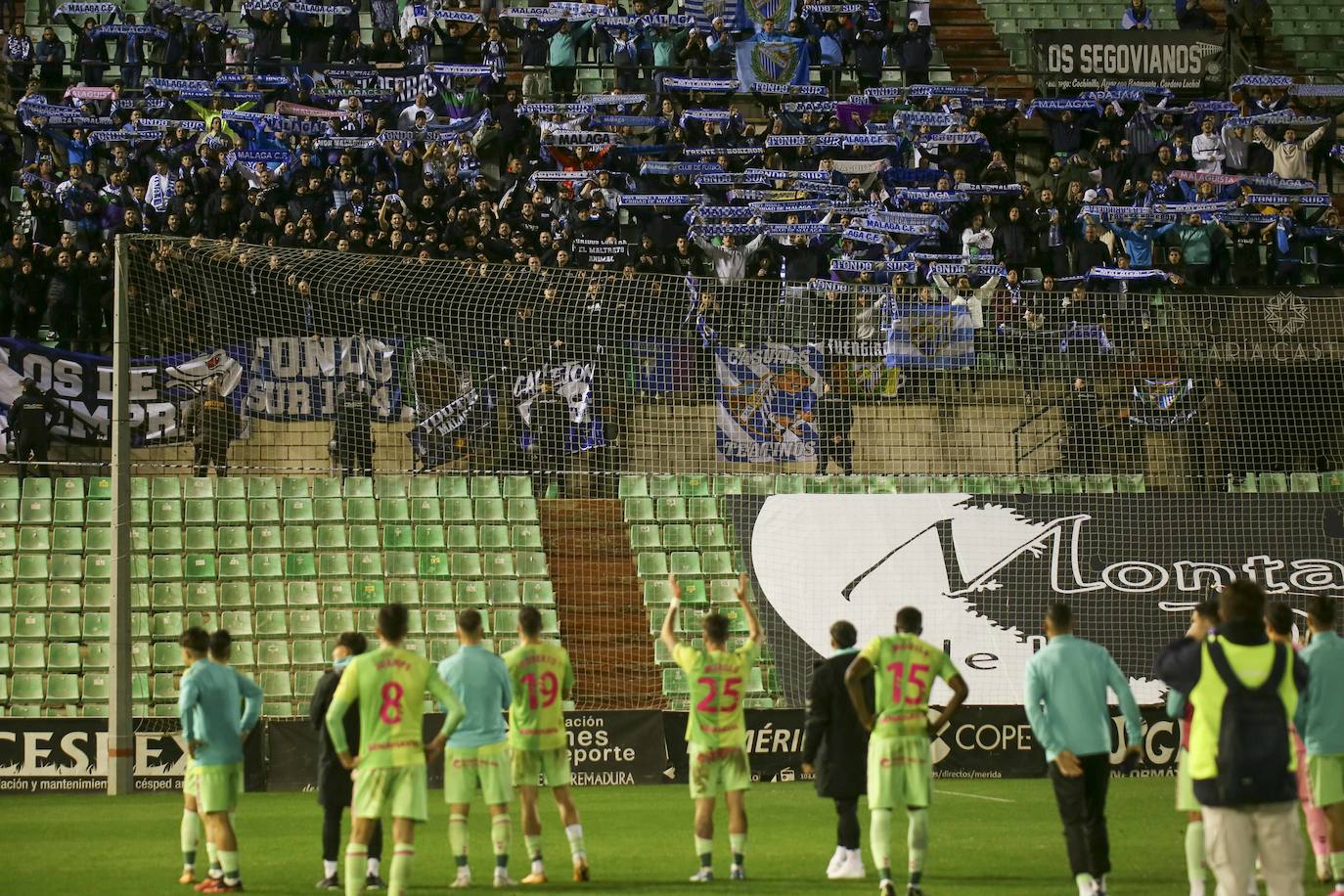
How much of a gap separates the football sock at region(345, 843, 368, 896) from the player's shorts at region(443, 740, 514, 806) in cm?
178

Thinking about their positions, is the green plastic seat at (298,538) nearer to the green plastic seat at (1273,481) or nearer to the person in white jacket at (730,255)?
the person in white jacket at (730,255)

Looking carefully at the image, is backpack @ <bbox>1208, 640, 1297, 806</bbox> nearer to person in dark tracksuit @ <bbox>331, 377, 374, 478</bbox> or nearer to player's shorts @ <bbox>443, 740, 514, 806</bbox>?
player's shorts @ <bbox>443, 740, 514, 806</bbox>

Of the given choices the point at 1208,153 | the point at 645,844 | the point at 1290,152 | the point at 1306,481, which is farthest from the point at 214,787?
the point at 1290,152

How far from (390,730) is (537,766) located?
2146mm

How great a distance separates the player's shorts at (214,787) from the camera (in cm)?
1166

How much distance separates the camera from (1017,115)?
1258 inches

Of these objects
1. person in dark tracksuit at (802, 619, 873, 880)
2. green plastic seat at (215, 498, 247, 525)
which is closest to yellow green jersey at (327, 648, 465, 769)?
person in dark tracksuit at (802, 619, 873, 880)

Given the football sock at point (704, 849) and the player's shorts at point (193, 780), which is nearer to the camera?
the player's shorts at point (193, 780)

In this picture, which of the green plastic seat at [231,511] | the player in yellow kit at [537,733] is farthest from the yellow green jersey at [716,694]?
the green plastic seat at [231,511]

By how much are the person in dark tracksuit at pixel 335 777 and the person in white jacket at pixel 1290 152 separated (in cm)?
2268

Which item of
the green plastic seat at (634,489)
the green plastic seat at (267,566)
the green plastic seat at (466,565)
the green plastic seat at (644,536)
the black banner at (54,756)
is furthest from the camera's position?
the green plastic seat at (634,489)

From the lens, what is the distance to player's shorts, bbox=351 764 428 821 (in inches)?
405

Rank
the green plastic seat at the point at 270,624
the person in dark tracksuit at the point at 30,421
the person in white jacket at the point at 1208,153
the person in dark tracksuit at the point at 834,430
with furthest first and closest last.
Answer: the person in white jacket at the point at 1208,153 < the person in dark tracksuit at the point at 30,421 < the green plastic seat at the point at 270,624 < the person in dark tracksuit at the point at 834,430

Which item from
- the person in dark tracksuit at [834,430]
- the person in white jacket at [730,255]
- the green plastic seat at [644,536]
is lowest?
the green plastic seat at [644,536]
